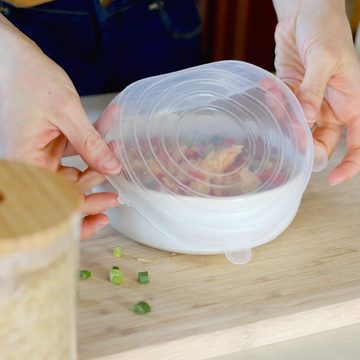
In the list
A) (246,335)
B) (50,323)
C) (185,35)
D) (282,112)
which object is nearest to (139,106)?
(282,112)

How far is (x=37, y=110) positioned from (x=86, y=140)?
0.20 ft

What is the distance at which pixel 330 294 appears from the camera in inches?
32.3

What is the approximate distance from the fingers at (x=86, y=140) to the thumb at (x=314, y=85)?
0.83ft

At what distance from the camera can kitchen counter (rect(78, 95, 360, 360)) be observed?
0.74m

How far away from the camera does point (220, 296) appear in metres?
0.81

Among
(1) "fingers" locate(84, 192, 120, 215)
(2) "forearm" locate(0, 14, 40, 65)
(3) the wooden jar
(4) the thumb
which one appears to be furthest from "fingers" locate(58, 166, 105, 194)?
(3) the wooden jar

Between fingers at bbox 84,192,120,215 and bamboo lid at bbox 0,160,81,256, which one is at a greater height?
bamboo lid at bbox 0,160,81,256

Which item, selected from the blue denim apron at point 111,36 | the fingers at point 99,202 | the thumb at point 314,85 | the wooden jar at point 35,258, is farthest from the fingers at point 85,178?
the blue denim apron at point 111,36

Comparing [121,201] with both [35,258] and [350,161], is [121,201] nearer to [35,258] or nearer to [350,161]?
[350,161]

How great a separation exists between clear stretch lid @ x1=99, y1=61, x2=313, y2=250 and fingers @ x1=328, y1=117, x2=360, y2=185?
109 millimetres

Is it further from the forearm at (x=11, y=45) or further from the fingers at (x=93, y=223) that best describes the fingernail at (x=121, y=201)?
the forearm at (x=11, y=45)

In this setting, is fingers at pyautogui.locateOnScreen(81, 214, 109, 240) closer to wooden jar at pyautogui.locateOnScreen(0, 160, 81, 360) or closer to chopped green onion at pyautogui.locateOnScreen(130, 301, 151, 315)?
chopped green onion at pyautogui.locateOnScreen(130, 301, 151, 315)

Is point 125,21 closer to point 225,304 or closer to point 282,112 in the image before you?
point 282,112

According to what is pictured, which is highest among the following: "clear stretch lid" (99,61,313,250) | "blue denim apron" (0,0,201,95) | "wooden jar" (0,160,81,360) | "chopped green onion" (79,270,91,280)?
"wooden jar" (0,160,81,360)
